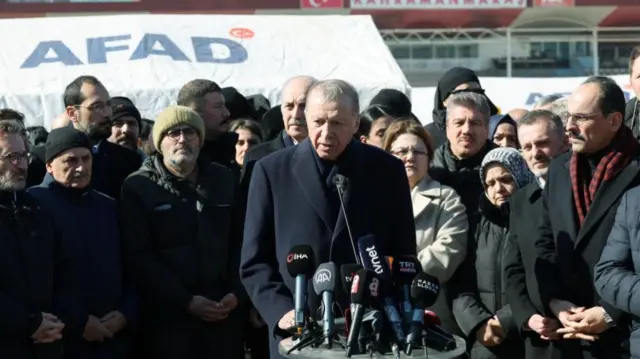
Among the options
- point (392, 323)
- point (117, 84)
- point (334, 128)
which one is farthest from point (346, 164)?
point (117, 84)

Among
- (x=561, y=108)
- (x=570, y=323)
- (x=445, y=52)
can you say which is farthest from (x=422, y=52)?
(x=570, y=323)

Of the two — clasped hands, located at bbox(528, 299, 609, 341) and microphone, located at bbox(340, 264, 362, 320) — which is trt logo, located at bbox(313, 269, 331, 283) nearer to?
microphone, located at bbox(340, 264, 362, 320)

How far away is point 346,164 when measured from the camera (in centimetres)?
521

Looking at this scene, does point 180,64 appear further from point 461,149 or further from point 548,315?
point 548,315

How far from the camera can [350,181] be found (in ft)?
17.0

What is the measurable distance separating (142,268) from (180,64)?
576cm

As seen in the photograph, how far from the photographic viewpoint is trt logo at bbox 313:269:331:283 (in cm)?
446

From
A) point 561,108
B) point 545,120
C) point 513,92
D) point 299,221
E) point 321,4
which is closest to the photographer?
point 299,221

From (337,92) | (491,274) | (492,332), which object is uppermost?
(337,92)

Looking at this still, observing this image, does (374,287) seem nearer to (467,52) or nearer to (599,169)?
(599,169)

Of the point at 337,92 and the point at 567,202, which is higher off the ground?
the point at 337,92

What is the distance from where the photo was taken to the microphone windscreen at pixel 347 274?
454 centimetres

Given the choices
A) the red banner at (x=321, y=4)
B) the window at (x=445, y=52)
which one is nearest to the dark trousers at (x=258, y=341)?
the red banner at (x=321, y=4)

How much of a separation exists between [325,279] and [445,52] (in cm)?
2321
